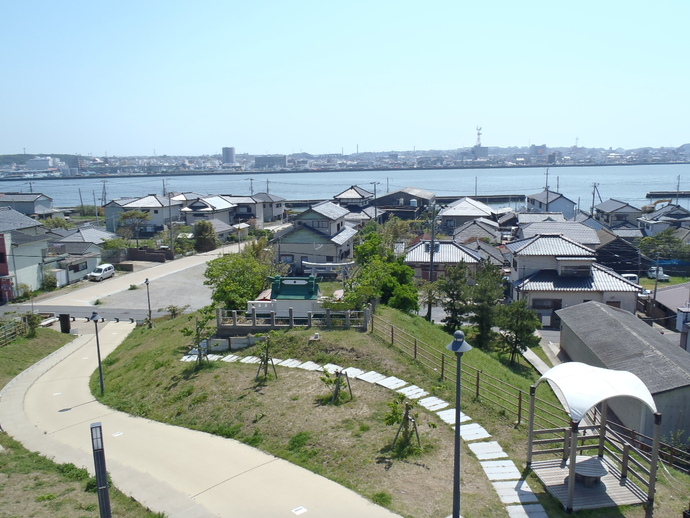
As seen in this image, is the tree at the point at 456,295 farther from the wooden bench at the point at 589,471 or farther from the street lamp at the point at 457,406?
the street lamp at the point at 457,406

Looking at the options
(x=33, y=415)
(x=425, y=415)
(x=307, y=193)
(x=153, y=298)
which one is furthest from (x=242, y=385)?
(x=307, y=193)

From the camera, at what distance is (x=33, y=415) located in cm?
1332

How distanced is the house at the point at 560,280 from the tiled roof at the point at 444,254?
3657mm

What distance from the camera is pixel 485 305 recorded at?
1955cm

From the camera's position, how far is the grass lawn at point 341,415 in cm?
827

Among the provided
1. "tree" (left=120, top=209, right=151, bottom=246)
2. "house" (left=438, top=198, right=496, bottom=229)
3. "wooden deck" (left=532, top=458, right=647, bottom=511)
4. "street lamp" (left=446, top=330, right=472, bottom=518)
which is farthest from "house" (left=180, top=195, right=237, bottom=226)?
"street lamp" (left=446, top=330, right=472, bottom=518)

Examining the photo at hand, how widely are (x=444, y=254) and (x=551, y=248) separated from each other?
636 cm

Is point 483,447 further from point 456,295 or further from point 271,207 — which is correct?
point 271,207

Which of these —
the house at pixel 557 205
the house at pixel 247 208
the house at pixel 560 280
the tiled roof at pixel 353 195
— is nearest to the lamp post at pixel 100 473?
the house at pixel 560 280

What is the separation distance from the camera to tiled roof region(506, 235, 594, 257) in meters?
26.4

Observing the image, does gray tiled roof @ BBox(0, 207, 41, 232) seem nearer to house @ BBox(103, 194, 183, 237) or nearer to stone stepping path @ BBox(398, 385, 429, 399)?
house @ BBox(103, 194, 183, 237)

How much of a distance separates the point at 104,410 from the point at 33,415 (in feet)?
5.68

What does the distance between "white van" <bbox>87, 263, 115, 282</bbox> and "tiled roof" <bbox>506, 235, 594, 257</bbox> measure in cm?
2485

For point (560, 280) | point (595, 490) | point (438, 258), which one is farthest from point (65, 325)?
point (560, 280)
